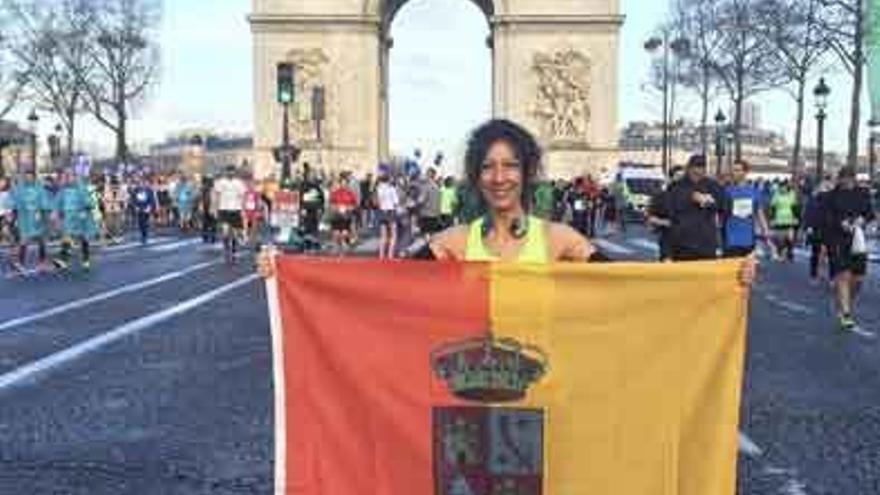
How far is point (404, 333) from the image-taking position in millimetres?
4898

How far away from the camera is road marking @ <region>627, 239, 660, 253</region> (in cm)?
3554

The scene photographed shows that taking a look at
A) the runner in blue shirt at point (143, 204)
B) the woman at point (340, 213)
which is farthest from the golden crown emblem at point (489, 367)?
the runner in blue shirt at point (143, 204)

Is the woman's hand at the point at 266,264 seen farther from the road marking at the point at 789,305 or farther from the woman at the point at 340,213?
the woman at the point at 340,213

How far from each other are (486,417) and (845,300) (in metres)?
12.7

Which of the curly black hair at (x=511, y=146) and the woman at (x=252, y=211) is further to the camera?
the woman at (x=252, y=211)

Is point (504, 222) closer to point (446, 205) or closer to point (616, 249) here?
point (446, 205)

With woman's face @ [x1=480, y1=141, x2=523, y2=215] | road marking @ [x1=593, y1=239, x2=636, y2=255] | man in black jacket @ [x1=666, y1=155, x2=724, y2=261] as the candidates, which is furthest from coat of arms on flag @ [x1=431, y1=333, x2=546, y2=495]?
road marking @ [x1=593, y1=239, x2=636, y2=255]

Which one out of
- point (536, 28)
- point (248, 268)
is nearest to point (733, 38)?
point (536, 28)

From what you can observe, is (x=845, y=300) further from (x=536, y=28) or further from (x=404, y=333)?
(x=536, y=28)

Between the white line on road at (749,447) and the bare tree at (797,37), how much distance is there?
120ft

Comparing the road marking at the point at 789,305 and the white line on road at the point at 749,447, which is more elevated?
the white line on road at the point at 749,447

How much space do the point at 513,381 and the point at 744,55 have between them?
5419cm

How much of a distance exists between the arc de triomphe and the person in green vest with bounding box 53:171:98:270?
30315mm

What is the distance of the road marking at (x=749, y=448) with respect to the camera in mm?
8892
